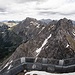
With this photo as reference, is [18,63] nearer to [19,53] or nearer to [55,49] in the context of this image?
[55,49]

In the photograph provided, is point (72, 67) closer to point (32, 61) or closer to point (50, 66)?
point (50, 66)

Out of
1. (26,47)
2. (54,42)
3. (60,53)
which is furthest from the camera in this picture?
(26,47)

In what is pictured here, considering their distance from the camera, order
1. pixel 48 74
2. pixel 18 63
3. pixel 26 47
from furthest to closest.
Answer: pixel 26 47, pixel 18 63, pixel 48 74

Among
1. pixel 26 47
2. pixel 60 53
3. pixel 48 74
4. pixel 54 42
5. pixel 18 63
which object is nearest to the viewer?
pixel 48 74

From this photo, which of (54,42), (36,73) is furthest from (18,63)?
(54,42)

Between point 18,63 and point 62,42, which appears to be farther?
point 62,42

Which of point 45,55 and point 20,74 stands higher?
point 20,74

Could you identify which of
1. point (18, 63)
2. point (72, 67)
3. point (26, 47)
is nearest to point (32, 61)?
point (18, 63)

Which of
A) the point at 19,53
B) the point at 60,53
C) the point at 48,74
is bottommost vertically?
the point at 19,53

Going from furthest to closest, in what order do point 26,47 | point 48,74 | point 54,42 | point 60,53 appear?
point 26,47 → point 54,42 → point 60,53 → point 48,74
